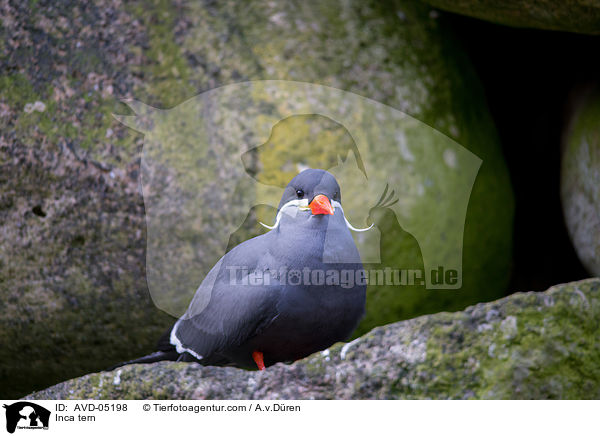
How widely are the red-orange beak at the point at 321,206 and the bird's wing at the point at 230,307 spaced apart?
0.32 metres

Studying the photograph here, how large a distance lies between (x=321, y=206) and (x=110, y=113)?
1545 mm

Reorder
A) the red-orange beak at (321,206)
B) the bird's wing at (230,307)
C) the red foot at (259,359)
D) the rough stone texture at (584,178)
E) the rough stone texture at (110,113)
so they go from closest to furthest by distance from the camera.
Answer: the red-orange beak at (321,206), the bird's wing at (230,307), the red foot at (259,359), the rough stone texture at (110,113), the rough stone texture at (584,178)

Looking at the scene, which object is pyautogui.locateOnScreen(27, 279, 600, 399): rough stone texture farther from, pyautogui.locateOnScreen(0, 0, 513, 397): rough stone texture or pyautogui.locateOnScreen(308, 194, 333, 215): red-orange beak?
pyautogui.locateOnScreen(0, 0, 513, 397): rough stone texture

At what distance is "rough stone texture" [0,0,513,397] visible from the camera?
331 cm

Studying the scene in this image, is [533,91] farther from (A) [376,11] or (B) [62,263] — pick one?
(B) [62,263]

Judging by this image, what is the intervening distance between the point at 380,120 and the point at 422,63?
0.51m

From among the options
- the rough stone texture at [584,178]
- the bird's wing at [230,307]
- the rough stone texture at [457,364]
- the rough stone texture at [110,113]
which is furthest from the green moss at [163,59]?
the rough stone texture at [584,178]

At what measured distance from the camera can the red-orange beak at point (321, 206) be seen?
7.95 feet

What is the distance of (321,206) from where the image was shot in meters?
2.43

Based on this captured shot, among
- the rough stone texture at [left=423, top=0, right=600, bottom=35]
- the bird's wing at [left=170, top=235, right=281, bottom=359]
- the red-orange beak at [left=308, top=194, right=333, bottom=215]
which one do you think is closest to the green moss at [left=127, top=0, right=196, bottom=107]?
the bird's wing at [left=170, top=235, right=281, bottom=359]

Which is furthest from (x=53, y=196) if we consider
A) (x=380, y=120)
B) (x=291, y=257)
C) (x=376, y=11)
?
(x=376, y=11)
